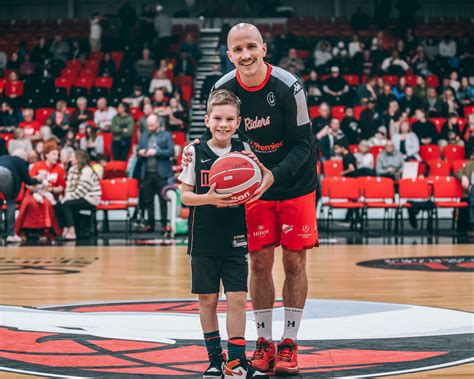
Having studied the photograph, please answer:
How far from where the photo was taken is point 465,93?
1881cm

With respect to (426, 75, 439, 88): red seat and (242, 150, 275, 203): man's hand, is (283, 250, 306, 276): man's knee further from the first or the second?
(426, 75, 439, 88): red seat

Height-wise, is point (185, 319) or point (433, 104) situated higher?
point (433, 104)

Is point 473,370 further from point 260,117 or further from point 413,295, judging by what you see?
point 413,295

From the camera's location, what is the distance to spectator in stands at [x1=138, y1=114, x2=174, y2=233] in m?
13.9

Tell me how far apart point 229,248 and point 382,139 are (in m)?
12.3

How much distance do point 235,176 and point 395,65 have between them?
53.4 feet

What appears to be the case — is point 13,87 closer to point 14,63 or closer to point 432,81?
point 14,63

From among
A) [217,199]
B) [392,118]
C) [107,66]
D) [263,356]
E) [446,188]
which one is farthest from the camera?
[107,66]

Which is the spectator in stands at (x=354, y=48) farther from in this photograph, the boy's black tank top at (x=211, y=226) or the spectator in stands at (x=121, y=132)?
the boy's black tank top at (x=211, y=226)

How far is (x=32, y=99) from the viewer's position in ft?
61.9

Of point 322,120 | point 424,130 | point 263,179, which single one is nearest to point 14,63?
point 322,120

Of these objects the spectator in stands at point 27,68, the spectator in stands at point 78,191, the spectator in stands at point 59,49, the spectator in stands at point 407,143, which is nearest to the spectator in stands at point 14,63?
the spectator in stands at point 27,68

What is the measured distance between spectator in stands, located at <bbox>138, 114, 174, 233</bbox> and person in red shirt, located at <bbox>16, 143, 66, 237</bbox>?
1.36 m

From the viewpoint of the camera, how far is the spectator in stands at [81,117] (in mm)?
16562
